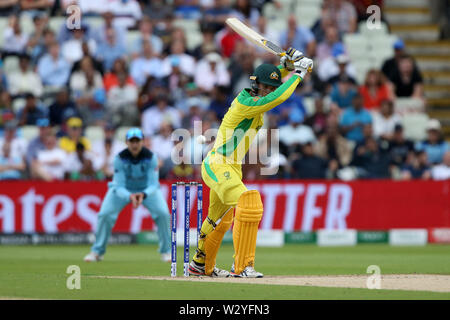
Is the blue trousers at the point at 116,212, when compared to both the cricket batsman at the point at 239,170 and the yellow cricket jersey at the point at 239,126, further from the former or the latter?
the yellow cricket jersey at the point at 239,126

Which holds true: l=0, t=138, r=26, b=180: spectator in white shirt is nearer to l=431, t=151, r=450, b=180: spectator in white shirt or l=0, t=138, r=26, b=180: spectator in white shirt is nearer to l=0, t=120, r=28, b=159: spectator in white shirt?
l=0, t=120, r=28, b=159: spectator in white shirt

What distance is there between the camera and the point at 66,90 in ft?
59.8

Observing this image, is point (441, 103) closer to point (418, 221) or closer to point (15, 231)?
point (418, 221)

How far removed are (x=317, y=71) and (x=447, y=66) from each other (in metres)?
4.14

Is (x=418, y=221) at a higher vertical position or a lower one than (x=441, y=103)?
lower

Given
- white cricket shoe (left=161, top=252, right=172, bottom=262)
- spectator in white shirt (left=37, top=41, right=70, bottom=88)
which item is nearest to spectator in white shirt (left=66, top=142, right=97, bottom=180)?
spectator in white shirt (left=37, top=41, right=70, bottom=88)

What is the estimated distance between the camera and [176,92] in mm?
18406

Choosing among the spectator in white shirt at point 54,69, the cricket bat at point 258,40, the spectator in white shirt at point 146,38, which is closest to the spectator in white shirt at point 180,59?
the spectator in white shirt at point 146,38

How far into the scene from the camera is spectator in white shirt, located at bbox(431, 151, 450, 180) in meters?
17.7

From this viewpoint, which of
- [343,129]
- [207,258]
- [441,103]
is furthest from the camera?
[441,103]

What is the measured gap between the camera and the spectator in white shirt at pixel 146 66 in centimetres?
1872

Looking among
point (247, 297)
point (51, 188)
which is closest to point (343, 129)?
point (51, 188)

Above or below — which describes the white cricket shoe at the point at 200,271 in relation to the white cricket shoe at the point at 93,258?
above

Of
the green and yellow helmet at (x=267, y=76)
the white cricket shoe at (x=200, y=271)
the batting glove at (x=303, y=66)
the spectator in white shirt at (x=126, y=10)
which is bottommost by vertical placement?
the white cricket shoe at (x=200, y=271)
